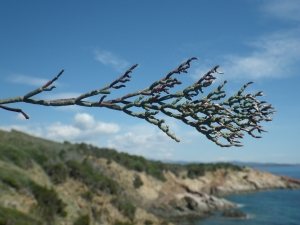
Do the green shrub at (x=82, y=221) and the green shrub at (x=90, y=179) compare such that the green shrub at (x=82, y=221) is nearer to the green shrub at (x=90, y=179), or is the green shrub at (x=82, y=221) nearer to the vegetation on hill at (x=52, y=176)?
the vegetation on hill at (x=52, y=176)

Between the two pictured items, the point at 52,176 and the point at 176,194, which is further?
the point at 176,194

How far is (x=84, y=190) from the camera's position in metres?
25.7

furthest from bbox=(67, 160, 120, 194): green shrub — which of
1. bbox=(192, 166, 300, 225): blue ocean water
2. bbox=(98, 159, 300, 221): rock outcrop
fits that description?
bbox=(192, 166, 300, 225): blue ocean water

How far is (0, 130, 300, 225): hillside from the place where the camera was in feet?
54.0

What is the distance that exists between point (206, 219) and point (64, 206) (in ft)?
65.6

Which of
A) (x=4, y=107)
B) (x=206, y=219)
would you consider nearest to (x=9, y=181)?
(x=4, y=107)

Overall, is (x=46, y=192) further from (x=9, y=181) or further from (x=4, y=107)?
(x=4, y=107)

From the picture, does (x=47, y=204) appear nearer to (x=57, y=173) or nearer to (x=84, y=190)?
(x=57, y=173)

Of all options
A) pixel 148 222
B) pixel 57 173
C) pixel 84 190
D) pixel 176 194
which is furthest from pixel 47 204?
pixel 176 194

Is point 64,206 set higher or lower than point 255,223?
higher

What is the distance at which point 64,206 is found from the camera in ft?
59.4

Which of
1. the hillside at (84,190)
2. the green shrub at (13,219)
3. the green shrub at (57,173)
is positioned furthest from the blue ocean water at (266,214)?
the green shrub at (13,219)

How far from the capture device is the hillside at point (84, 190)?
16.5 m

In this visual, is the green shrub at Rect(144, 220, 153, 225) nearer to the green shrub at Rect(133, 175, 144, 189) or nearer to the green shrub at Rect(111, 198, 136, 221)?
the green shrub at Rect(111, 198, 136, 221)
